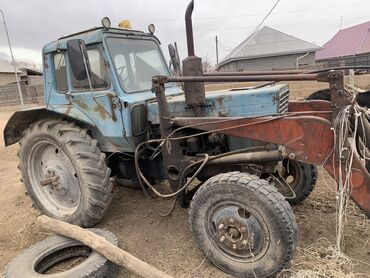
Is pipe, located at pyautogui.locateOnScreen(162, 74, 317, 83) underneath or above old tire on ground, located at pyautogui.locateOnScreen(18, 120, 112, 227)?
above

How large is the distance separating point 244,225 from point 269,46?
31.8 metres

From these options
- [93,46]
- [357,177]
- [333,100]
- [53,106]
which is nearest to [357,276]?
[357,177]

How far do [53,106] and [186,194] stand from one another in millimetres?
→ 2054

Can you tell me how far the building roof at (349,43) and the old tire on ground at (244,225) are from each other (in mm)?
30306

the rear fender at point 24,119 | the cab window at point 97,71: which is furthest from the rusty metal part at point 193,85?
the rear fender at point 24,119

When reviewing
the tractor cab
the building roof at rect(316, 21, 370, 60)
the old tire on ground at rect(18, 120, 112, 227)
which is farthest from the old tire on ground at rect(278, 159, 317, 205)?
the building roof at rect(316, 21, 370, 60)

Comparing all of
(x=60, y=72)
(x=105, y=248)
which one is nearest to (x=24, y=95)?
(x=60, y=72)

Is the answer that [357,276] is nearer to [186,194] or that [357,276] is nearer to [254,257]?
[254,257]

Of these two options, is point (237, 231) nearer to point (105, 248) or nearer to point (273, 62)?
point (105, 248)

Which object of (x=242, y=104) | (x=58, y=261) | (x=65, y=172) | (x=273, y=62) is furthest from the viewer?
(x=273, y=62)

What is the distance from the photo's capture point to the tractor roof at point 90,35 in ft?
13.5

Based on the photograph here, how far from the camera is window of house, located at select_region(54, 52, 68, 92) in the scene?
4.49 meters

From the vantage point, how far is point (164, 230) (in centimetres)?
425

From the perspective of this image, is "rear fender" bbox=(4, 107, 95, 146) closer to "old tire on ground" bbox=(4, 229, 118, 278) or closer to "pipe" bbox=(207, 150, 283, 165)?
"old tire on ground" bbox=(4, 229, 118, 278)
